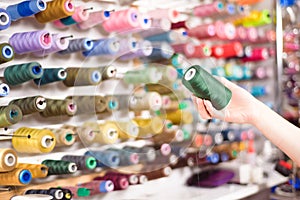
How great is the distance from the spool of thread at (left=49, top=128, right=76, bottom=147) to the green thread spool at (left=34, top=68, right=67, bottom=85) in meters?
0.14

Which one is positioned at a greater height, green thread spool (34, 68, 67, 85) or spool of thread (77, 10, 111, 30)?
spool of thread (77, 10, 111, 30)

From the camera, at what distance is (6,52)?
110 centimetres

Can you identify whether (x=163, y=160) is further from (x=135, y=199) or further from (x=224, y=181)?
(x=224, y=181)

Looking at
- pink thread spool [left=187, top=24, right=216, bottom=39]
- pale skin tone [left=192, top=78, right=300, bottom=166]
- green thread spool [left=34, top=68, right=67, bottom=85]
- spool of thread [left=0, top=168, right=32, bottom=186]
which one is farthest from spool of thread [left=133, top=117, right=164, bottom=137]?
pink thread spool [left=187, top=24, right=216, bottom=39]

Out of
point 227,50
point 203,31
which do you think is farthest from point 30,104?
point 227,50

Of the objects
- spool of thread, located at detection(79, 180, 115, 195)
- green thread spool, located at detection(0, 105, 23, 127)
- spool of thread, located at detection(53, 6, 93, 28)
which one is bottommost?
spool of thread, located at detection(79, 180, 115, 195)

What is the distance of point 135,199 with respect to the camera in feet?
4.47

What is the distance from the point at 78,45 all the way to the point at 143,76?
0.21m

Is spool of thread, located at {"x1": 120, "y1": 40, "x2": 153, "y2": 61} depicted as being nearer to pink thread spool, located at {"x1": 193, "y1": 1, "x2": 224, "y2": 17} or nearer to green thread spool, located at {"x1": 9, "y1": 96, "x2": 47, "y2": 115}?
green thread spool, located at {"x1": 9, "y1": 96, "x2": 47, "y2": 115}

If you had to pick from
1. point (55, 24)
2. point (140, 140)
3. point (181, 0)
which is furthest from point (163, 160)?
point (181, 0)

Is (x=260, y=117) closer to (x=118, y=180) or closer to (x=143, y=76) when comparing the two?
(x=143, y=76)

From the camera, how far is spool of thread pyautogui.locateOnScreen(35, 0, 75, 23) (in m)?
1.20

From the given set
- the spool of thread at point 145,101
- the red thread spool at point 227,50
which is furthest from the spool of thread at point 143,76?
the red thread spool at point 227,50

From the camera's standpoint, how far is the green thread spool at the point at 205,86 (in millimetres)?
1000
